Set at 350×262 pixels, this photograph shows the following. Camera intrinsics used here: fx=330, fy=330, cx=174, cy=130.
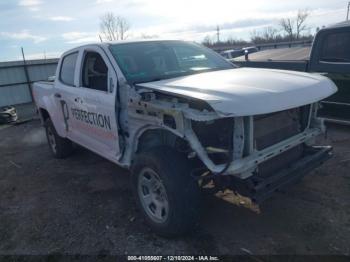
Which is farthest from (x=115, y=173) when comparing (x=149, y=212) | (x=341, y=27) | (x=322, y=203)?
(x=341, y=27)

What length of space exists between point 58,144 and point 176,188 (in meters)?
3.86

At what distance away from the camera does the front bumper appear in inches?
112

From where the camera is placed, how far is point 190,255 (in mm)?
3100

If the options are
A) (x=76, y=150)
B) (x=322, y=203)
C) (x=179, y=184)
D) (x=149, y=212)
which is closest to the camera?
(x=179, y=184)

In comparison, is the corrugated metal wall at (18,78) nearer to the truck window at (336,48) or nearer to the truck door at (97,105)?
the truck door at (97,105)

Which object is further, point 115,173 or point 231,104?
point 115,173

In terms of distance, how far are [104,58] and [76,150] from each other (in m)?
3.03

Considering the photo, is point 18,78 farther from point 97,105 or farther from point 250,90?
point 250,90

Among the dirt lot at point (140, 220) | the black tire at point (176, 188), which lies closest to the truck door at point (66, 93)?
the dirt lot at point (140, 220)

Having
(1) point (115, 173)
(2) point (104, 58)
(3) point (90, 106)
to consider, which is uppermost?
(2) point (104, 58)

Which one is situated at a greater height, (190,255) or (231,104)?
(231,104)

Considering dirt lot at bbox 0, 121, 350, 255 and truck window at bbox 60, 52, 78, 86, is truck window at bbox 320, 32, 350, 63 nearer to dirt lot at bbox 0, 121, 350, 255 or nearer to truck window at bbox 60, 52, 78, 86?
dirt lot at bbox 0, 121, 350, 255

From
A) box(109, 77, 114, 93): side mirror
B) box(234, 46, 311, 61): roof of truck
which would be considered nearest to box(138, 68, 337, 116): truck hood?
box(109, 77, 114, 93): side mirror

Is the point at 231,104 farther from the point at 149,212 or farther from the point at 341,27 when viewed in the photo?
the point at 341,27
